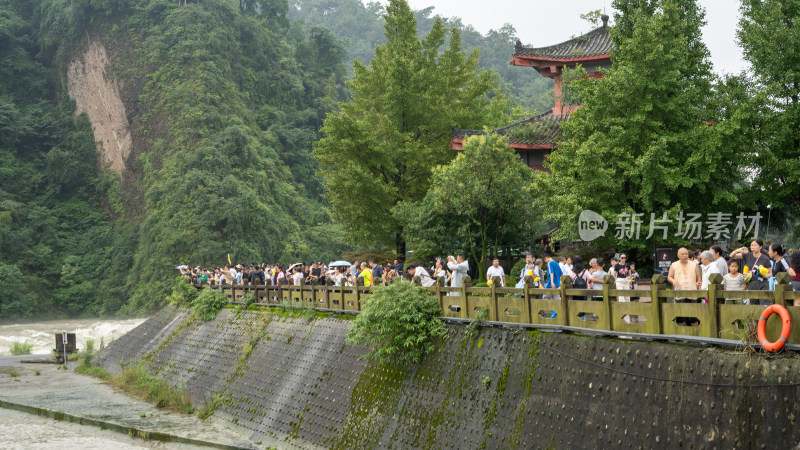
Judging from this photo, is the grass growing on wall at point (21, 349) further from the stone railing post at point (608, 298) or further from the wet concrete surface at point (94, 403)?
the stone railing post at point (608, 298)

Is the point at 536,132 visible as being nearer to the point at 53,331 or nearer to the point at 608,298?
the point at 608,298

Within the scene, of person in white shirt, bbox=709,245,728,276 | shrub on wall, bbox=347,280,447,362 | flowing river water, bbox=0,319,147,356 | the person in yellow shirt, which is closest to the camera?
person in white shirt, bbox=709,245,728,276

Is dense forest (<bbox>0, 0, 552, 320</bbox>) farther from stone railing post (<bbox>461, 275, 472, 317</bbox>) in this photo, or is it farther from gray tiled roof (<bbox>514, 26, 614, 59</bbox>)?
stone railing post (<bbox>461, 275, 472, 317</bbox>)

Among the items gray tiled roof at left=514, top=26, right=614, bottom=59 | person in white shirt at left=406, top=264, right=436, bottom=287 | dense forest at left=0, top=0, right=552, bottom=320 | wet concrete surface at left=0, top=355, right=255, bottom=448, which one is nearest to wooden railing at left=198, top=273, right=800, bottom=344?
person in white shirt at left=406, top=264, right=436, bottom=287

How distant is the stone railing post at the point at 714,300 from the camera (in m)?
10.4

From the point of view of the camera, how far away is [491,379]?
45.6 ft

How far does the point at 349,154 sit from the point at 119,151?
37399mm

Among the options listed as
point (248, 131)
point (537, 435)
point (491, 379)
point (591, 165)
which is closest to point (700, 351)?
point (537, 435)

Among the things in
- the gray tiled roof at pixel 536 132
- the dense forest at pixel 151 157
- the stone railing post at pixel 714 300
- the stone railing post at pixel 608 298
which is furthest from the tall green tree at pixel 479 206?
the dense forest at pixel 151 157

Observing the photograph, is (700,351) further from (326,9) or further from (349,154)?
(326,9)

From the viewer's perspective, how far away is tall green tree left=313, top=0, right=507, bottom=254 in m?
33.8

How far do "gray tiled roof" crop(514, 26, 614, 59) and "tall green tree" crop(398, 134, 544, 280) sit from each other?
495cm

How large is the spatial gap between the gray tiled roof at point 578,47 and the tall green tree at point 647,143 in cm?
624

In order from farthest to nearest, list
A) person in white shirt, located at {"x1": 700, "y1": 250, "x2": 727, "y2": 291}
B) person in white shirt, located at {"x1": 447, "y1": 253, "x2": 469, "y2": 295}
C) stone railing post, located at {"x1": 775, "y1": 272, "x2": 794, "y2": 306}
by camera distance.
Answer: person in white shirt, located at {"x1": 447, "y1": 253, "x2": 469, "y2": 295} → person in white shirt, located at {"x1": 700, "y1": 250, "x2": 727, "y2": 291} → stone railing post, located at {"x1": 775, "y1": 272, "x2": 794, "y2": 306}
